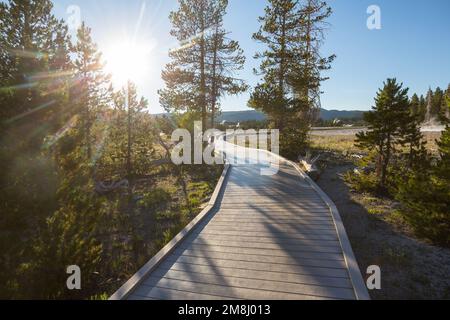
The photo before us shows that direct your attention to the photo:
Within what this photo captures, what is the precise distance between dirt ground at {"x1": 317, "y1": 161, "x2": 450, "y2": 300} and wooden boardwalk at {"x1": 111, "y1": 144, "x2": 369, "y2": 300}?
1.11 metres

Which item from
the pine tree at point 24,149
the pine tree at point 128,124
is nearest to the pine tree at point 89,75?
the pine tree at point 128,124

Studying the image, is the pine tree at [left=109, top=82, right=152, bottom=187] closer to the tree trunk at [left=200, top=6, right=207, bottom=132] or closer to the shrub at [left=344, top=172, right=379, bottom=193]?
the tree trunk at [left=200, top=6, right=207, bottom=132]

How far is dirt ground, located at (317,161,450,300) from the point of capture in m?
5.68

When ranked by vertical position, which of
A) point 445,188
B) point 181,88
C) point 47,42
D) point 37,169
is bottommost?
point 445,188

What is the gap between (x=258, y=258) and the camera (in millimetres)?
5809

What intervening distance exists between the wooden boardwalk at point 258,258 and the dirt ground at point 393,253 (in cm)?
111

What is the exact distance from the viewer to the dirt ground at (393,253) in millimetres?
5676

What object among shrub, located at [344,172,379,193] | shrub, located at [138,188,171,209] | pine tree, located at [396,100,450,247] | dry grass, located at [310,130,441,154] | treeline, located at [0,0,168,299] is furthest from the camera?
dry grass, located at [310,130,441,154]

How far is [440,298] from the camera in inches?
212

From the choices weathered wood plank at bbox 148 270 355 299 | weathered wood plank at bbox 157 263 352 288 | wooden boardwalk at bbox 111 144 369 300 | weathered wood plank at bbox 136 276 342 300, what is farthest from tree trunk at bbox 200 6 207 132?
weathered wood plank at bbox 136 276 342 300
